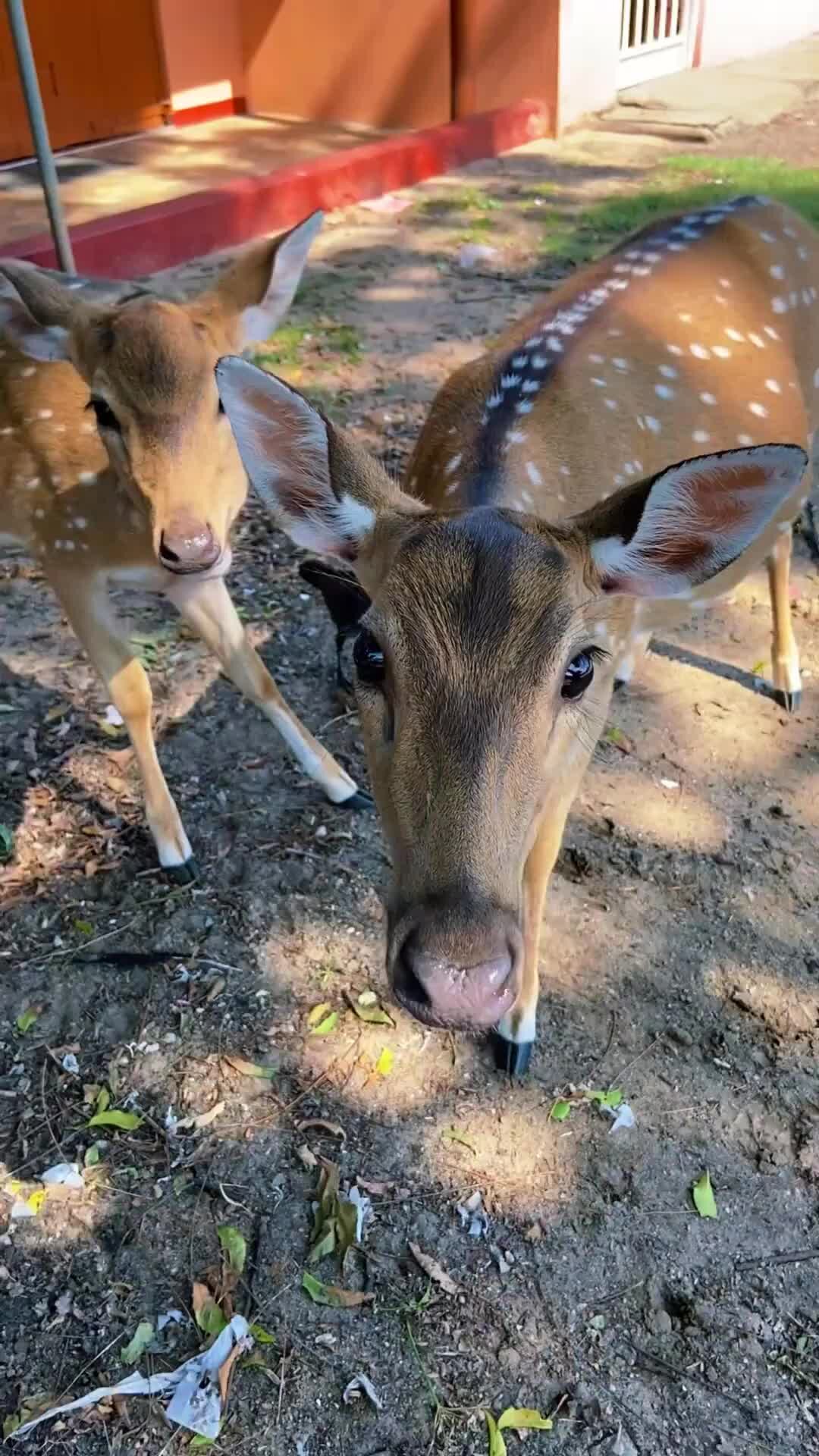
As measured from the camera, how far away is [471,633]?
1.74 meters

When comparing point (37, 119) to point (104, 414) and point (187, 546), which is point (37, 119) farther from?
point (187, 546)

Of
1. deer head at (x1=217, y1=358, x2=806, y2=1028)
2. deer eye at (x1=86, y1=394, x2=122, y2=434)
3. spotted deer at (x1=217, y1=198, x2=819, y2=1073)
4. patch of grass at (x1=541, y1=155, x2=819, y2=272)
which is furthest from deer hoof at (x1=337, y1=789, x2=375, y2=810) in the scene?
patch of grass at (x1=541, y1=155, x2=819, y2=272)

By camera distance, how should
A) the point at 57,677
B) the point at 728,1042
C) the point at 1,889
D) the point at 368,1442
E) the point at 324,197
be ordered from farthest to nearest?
the point at 324,197 → the point at 57,677 → the point at 1,889 → the point at 728,1042 → the point at 368,1442

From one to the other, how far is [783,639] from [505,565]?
219 cm

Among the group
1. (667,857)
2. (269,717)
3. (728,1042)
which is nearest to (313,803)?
(269,717)

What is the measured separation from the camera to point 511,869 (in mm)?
1714

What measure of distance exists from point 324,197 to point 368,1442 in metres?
8.01

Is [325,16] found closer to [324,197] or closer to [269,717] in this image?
[324,197]

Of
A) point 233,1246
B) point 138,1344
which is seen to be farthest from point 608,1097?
point 138,1344

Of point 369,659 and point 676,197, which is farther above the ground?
point 369,659

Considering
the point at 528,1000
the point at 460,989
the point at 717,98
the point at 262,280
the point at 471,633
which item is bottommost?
the point at 528,1000

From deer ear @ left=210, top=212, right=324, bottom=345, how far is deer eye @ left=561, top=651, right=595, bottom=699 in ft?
→ 5.54

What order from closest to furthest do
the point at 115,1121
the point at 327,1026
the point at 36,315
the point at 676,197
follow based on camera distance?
1. the point at 115,1121
2. the point at 327,1026
3. the point at 36,315
4. the point at 676,197

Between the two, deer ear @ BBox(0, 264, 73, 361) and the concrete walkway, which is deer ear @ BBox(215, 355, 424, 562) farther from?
the concrete walkway
